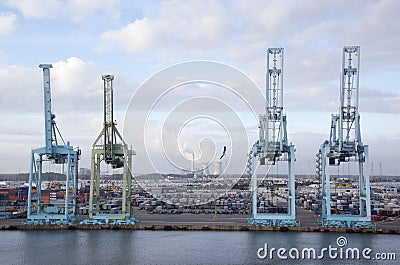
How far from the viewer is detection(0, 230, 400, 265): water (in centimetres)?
1429

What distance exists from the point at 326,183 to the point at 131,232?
7.63m

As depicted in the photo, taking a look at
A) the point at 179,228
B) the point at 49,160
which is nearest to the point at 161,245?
the point at 179,228

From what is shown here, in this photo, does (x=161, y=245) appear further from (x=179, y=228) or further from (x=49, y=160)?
(x=49, y=160)

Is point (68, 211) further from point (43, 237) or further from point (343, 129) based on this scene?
point (343, 129)

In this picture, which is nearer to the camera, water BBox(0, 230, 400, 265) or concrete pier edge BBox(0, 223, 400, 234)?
water BBox(0, 230, 400, 265)

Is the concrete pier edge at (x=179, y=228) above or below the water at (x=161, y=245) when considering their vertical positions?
above

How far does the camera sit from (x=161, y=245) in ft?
54.3

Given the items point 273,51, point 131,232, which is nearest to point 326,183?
point 273,51

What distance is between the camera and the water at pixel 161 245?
1429 cm

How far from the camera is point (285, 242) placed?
56.1ft

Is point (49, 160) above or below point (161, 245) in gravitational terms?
above

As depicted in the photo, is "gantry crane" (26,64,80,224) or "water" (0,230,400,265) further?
"gantry crane" (26,64,80,224)

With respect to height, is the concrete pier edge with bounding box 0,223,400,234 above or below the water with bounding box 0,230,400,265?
above

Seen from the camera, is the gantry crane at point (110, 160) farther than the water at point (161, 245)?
Yes
